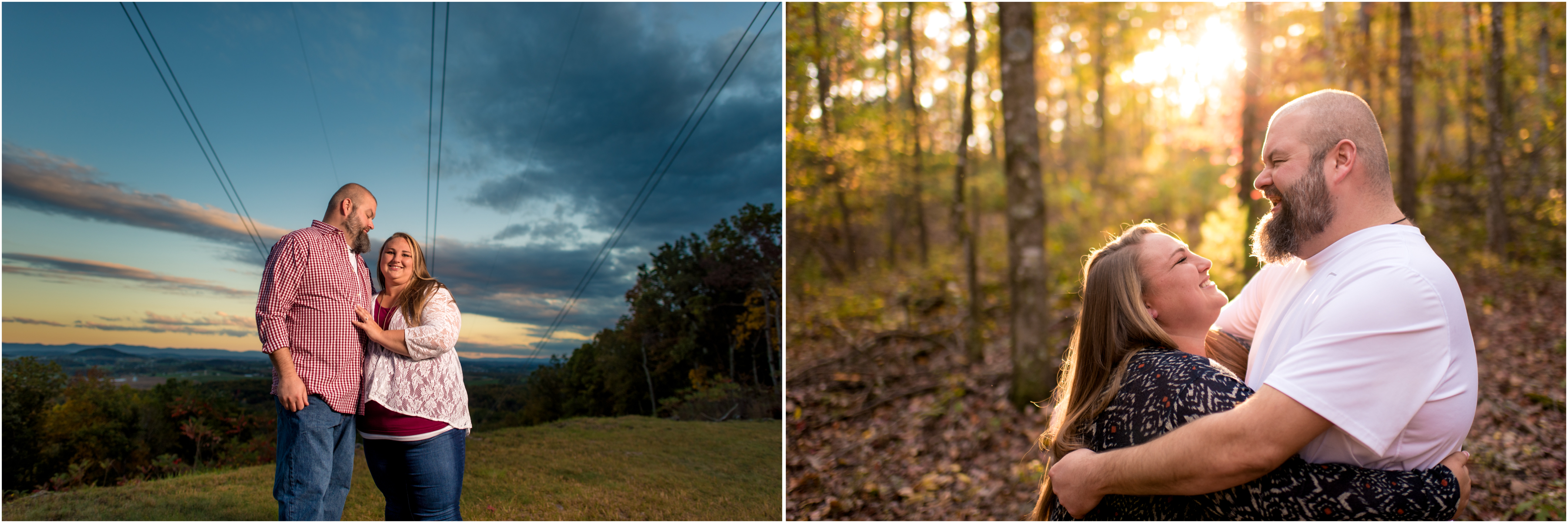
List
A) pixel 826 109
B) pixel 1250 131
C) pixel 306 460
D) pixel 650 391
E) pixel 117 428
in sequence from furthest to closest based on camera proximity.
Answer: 1. pixel 650 391
2. pixel 826 109
3. pixel 1250 131
4. pixel 117 428
5. pixel 306 460

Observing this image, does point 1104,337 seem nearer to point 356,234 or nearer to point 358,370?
point 358,370

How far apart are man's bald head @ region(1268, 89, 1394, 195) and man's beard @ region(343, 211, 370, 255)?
11.2 feet

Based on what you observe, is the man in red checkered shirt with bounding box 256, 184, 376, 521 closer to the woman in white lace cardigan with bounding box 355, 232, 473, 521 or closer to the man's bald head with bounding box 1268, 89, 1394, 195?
the woman in white lace cardigan with bounding box 355, 232, 473, 521

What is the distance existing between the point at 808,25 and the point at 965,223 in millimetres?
2716

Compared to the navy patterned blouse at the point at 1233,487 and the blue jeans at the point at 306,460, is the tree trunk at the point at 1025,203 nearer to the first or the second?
the navy patterned blouse at the point at 1233,487

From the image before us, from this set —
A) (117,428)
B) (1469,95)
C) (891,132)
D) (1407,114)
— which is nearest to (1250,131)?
(1407,114)

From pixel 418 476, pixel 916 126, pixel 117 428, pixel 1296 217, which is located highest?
pixel 916 126

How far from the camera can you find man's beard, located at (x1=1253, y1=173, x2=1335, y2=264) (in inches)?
60.9

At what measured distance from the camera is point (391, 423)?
267cm

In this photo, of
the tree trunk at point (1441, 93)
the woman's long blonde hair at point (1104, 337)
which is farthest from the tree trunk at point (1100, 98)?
the woman's long blonde hair at point (1104, 337)

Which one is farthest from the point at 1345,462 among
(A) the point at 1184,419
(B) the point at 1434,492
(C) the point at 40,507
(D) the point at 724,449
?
(C) the point at 40,507

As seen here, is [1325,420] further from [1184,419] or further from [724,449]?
[724,449]

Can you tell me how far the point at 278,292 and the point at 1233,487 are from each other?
3.25m

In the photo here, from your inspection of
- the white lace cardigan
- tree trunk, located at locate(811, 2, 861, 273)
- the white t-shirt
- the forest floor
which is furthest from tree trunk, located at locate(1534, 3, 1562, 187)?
the white lace cardigan
